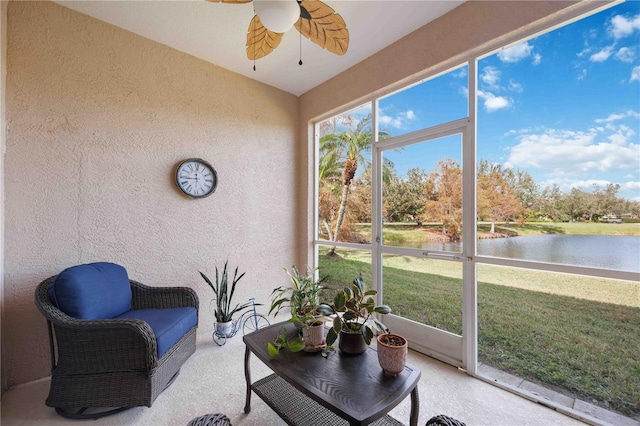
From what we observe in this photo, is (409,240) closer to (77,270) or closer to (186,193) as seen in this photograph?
(186,193)

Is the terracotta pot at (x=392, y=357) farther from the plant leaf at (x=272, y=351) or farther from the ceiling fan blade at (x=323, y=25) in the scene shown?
the ceiling fan blade at (x=323, y=25)

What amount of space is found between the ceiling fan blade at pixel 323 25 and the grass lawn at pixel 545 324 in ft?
6.81

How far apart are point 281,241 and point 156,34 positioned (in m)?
2.64

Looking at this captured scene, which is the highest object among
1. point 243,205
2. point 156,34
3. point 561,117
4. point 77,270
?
point 156,34

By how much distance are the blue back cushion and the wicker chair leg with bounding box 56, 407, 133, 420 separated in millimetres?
579

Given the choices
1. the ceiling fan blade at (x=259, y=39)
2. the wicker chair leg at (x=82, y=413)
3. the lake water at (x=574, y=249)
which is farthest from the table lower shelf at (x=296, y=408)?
the ceiling fan blade at (x=259, y=39)

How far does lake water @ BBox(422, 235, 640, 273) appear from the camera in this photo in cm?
161

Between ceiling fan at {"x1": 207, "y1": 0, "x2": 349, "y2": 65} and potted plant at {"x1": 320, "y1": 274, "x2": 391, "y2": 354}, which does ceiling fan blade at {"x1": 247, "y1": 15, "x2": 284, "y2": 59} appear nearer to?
ceiling fan at {"x1": 207, "y1": 0, "x2": 349, "y2": 65}

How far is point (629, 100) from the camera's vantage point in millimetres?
1654

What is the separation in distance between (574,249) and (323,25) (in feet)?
7.44

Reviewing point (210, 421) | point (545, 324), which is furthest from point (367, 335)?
point (545, 324)

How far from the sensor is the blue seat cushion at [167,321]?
1.80m

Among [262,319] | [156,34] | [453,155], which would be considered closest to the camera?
[453,155]

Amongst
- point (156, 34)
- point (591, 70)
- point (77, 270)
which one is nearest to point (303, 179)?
point (156, 34)
